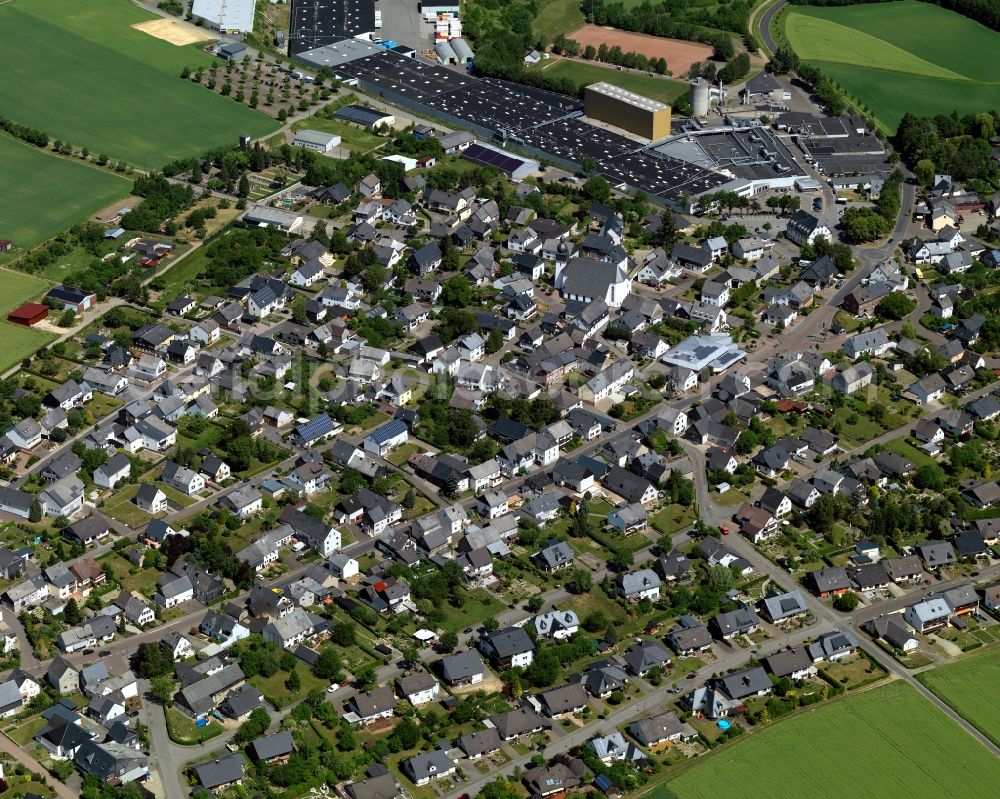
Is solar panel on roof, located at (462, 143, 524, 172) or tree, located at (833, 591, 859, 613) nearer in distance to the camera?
tree, located at (833, 591, 859, 613)

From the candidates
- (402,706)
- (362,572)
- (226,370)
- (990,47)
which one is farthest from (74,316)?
(990,47)

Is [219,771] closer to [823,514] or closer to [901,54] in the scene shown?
[823,514]

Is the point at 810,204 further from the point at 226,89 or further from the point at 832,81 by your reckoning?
the point at 226,89

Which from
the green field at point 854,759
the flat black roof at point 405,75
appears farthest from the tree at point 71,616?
the flat black roof at point 405,75

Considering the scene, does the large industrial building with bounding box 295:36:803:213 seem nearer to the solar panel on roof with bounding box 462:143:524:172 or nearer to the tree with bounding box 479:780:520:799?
the solar panel on roof with bounding box 462:143:524:172

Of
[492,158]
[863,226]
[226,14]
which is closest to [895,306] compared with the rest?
[863,226]

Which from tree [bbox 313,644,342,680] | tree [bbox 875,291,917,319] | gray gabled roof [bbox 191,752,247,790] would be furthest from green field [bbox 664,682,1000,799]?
tree [bbox 875,291,917,319]

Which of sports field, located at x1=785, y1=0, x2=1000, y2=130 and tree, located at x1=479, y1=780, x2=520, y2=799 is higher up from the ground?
sports field, located at x1=785, y1=0, x2=1000, y2=130

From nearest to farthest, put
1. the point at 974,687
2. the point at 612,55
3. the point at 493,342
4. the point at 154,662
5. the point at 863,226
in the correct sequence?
the point at 154,662, the point at 974,687, the point at 493,342, the point at 863,226, the point at 612,55
